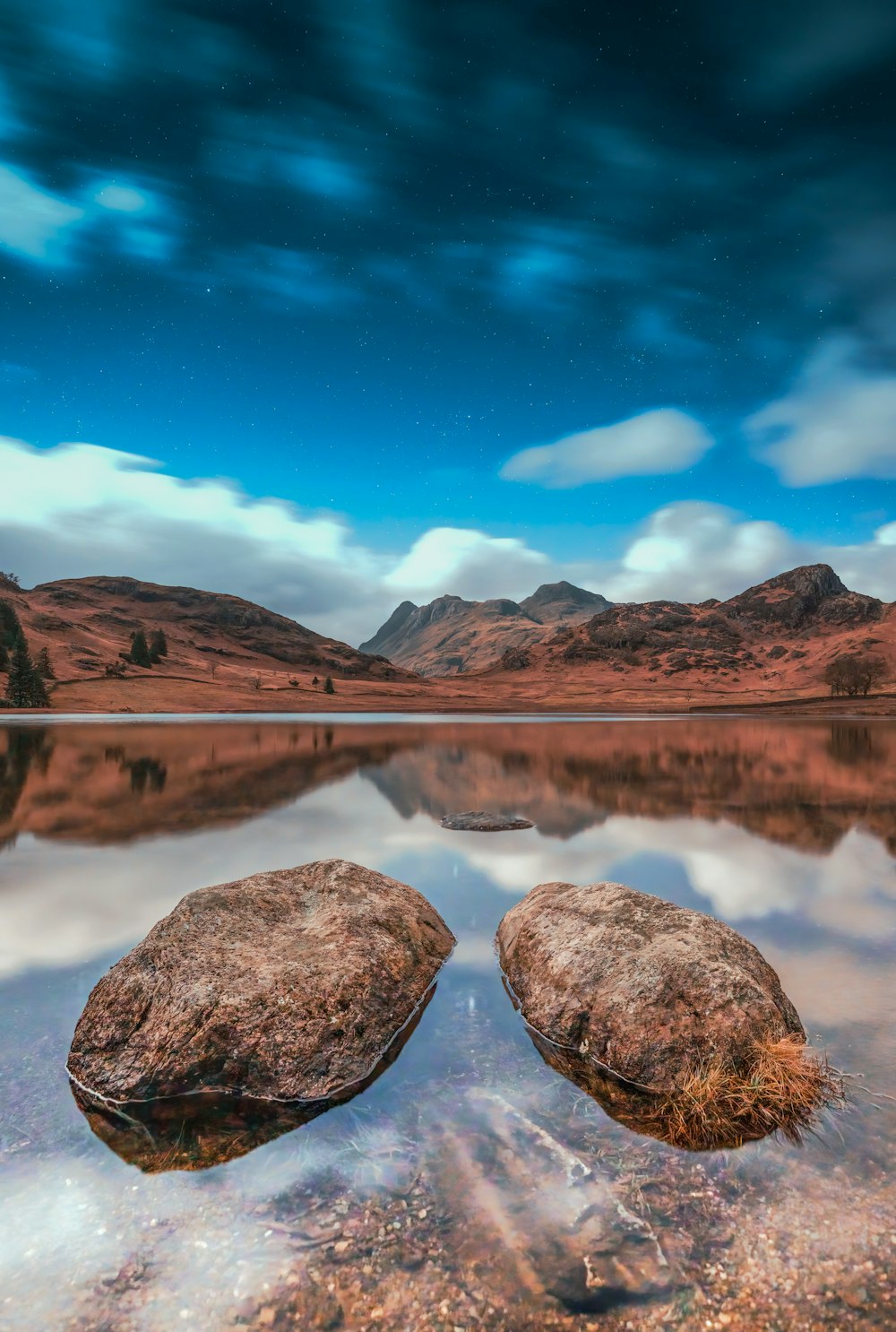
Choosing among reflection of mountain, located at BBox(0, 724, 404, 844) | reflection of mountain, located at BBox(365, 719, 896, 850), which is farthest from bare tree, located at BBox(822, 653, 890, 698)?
reflection of mountain, located at BBox(0, 724, 404, 844)

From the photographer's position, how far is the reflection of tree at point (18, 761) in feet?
98.1

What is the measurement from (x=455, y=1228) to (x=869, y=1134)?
15.6 ft

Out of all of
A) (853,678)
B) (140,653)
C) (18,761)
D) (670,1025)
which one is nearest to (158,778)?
(18,761)

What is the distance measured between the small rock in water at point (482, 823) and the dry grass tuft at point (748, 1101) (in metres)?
16.3

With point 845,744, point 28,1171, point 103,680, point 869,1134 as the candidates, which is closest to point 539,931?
point 869,1134

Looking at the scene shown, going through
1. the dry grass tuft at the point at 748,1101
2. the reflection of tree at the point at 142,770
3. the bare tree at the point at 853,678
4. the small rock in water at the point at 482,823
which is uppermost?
the bare tree at the point at 853,678

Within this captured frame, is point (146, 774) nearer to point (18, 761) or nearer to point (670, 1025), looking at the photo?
point (18, 761)

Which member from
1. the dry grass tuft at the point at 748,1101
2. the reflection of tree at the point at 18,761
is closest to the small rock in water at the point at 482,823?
the reflection of tree at the point at 18,761

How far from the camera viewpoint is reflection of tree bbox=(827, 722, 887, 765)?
1925 inches

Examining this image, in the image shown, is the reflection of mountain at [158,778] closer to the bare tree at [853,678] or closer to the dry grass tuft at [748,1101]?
the dry grass tuft at [748,1101]

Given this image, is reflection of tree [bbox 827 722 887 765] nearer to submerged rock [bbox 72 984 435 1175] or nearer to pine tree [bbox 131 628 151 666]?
submerged rock [bbox 72 984 435 1175]

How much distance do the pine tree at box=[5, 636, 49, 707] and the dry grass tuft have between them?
13657cm

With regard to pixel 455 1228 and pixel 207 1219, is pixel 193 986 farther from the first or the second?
pixel 455 1228

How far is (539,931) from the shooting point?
457 inches
